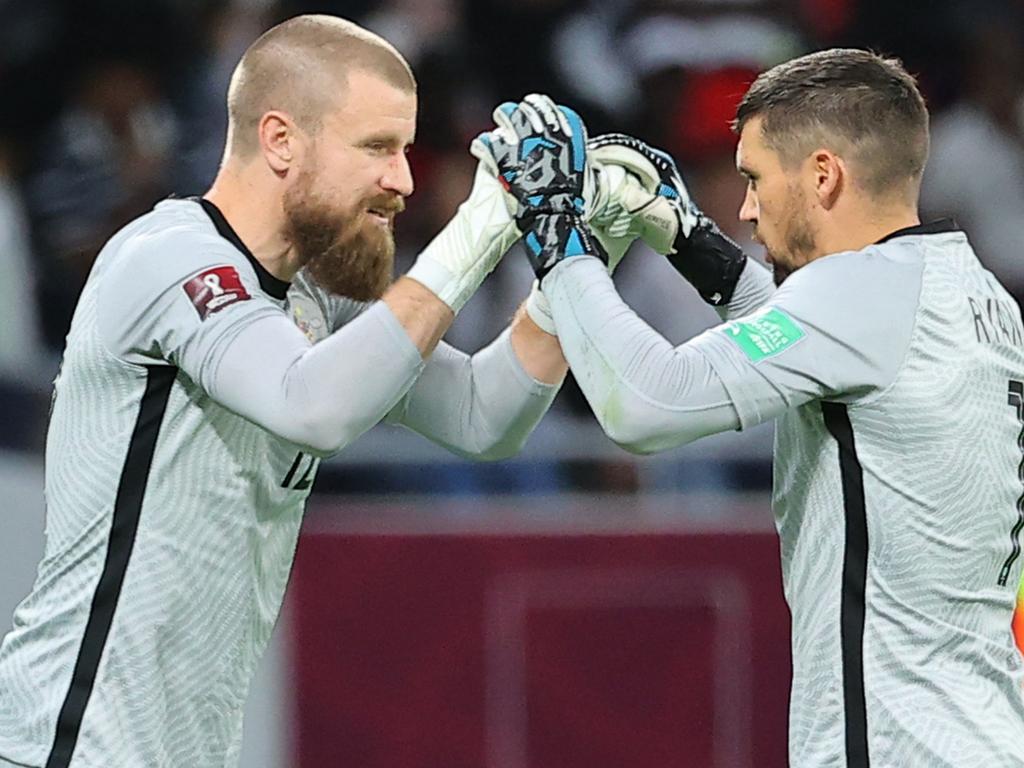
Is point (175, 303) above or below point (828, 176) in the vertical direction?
below

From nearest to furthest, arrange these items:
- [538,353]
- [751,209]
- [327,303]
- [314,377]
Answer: [314,377], [751,209], [327,303], [538,353]

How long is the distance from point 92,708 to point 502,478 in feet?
10.3

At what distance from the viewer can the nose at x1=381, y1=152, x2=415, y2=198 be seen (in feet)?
12.4

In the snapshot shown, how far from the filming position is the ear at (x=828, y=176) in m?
3.57

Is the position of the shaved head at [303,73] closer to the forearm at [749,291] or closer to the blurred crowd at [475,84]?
the forearm at [749,291]

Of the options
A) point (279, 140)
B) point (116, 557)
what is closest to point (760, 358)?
point (279, 140)

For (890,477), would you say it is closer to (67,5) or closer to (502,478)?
(502,478)

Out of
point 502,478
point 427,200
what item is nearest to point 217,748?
point 502,478

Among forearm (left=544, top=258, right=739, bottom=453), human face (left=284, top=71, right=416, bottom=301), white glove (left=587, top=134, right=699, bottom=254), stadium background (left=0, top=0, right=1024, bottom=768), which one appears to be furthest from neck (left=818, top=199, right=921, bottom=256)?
stadium background (left=0, top=0, right=1024, bottom=768)

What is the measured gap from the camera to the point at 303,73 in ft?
12.4

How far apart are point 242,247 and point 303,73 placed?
0.36 meters

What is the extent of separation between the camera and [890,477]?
11.2 feet

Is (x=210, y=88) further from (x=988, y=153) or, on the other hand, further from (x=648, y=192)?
(x=648, y=192)

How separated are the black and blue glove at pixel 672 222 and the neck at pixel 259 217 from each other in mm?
635
